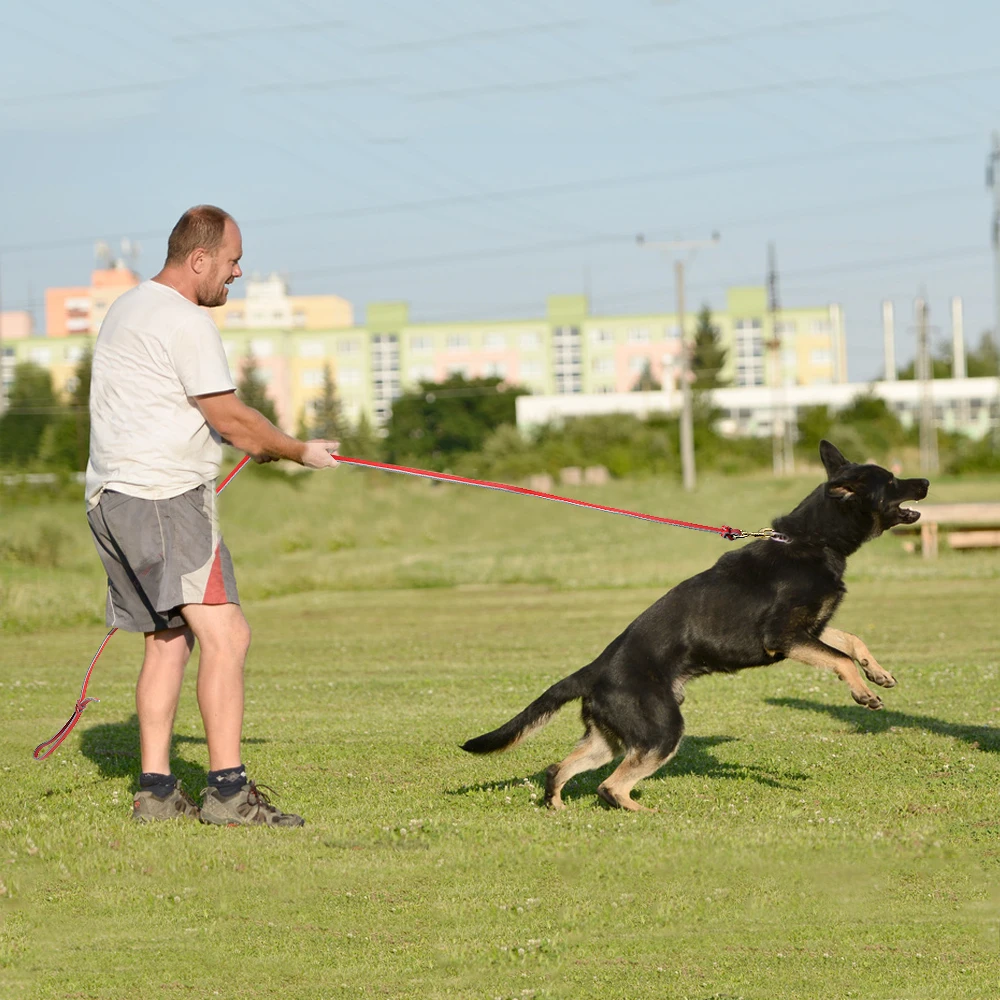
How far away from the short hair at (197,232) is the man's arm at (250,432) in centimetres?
71

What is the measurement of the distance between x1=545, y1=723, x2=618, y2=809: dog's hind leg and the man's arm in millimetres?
1893

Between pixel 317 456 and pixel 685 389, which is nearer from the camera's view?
pixel 317 456

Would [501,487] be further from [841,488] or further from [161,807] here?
[161,807]

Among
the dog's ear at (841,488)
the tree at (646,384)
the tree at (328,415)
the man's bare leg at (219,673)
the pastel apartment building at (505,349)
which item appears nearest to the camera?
the man's bare leg at (219,673)

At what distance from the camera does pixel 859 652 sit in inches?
277

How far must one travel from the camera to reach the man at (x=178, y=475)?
236 inches

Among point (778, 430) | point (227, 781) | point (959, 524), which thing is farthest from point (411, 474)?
point (778, 430)

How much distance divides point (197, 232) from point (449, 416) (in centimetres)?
10085

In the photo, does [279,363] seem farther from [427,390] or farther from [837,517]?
[837,517]

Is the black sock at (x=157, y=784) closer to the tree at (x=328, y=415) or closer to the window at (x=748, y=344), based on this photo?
the tree at (x=328, y=415)

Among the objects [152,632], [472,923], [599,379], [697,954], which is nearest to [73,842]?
[152,632]

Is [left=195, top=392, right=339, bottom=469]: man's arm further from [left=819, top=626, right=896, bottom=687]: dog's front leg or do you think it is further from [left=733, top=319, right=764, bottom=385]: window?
[left=733, top=319, right=764, bottom=385]: window

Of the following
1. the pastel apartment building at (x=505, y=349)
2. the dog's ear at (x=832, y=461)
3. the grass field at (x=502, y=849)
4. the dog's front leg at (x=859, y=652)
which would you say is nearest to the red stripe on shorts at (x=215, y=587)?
the grass field at (x=502, y=849)

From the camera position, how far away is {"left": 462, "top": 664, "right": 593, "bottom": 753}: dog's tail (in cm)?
652
